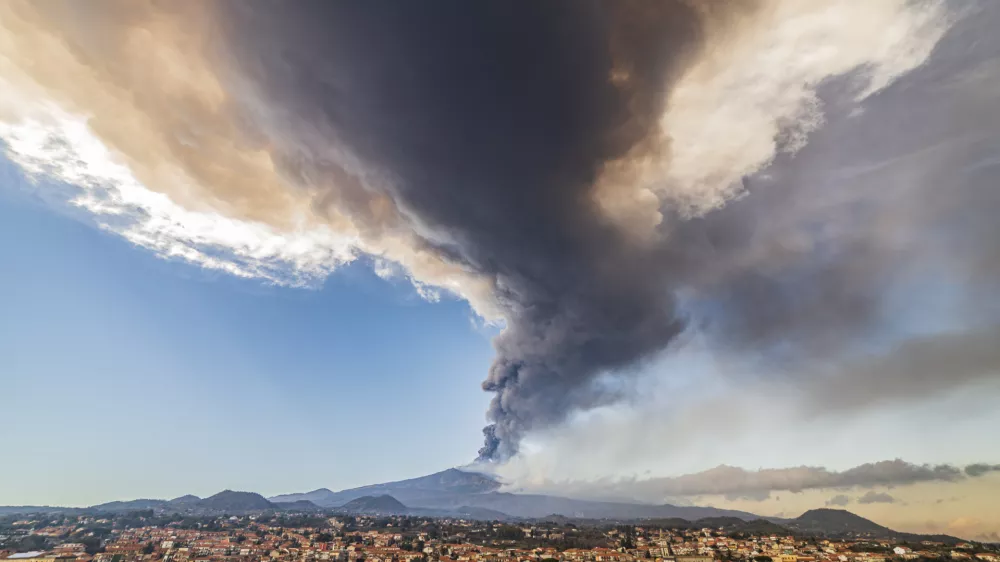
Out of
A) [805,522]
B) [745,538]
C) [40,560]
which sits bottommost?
[805,522]

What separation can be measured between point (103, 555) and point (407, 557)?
45.6 meters

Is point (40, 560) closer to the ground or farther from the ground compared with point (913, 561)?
farther from the ground

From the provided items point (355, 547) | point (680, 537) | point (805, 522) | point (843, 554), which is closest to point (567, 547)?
point (680, 537)

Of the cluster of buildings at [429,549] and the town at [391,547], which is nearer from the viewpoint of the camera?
the cluster of buildings at [429,549]

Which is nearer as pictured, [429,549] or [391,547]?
[429,549]

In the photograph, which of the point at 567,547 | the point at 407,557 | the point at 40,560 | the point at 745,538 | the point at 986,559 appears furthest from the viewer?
the point at 745,538

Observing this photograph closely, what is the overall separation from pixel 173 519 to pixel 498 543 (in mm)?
97162

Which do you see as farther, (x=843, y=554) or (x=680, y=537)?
(x=680, y=537)

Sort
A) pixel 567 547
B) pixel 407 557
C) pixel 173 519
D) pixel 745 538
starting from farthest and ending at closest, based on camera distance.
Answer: pixel 173 519 < pixel 745 538 < pixel 567 547 < pixel 407 557

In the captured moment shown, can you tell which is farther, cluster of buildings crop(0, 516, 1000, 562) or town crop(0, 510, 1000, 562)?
town crop(0, 510, 1000, 562)

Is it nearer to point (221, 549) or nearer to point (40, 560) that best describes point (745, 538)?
point (221, 549)

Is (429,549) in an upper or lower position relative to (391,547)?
lower

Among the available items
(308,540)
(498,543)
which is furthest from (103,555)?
(498,543)

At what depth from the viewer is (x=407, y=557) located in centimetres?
7175
